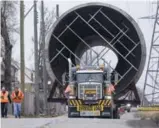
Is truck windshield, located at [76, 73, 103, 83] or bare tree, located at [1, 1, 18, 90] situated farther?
bare tree, located at [1, 1, 18, 90]

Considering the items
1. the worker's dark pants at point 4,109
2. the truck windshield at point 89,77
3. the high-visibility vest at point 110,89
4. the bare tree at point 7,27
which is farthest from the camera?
the bare tree at point 7,27

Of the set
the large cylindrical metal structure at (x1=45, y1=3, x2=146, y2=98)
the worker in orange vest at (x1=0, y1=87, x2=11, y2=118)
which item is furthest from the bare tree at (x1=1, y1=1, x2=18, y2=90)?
the worker in orange vest at (x1=0, y1=87, x2=11, y2=118)

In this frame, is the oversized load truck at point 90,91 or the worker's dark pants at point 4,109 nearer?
the oversized load truck at point 90,91

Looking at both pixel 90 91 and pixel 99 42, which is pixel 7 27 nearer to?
pixel 99 42

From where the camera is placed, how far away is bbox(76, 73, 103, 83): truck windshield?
28.1m

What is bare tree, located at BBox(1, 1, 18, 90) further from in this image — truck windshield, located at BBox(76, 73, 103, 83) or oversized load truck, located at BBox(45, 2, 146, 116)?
truck windshield, located at BBox(76, 73, 103, 83)

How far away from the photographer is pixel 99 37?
33.6 m

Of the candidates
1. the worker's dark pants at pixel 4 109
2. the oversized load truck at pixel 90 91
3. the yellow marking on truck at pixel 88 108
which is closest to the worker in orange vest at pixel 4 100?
the worker's dark pants at pixel 4 109

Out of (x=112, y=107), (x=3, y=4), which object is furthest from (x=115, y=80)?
(x=3, y=4)

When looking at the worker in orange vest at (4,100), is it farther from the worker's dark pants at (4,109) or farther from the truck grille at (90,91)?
the truck grille at (90,91)

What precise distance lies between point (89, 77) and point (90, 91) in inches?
28.0

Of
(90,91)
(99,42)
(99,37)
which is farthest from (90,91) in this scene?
(99,42)

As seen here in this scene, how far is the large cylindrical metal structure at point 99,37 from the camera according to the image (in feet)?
97.5

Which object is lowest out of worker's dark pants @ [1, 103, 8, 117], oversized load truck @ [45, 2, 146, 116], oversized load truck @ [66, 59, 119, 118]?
worker's dark pants @ [1, 103, 8, 117]
